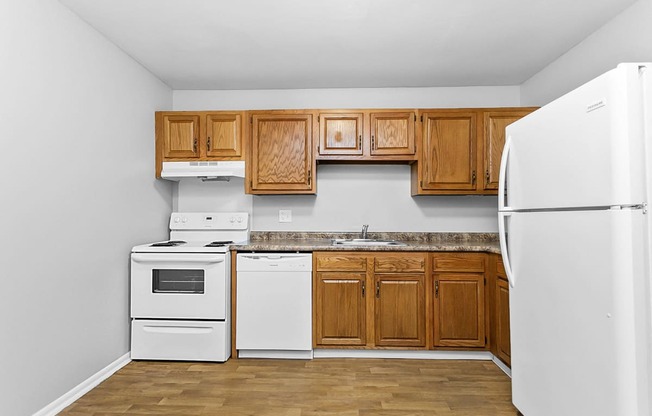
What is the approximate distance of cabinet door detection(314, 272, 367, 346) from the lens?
3041 millimetres

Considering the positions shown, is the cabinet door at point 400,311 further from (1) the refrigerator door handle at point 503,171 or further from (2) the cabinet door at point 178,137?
(2) the cabinet door at point 178,137

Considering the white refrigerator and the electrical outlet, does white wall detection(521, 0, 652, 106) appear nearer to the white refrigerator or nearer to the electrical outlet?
the white refrigerator

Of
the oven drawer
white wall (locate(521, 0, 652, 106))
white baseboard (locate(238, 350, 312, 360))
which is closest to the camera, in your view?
white wall (locate(521, 0, 652, 106))

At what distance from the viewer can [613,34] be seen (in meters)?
2.46

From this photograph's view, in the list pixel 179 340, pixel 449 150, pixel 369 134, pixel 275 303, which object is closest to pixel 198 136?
pixel 369 134

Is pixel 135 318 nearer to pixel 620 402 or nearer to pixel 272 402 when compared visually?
pixel 272 402

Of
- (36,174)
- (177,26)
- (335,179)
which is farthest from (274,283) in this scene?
(177,26)

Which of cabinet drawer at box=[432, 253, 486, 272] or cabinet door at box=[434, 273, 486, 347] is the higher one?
cabinet drawer at box=[432, 253, 486, 272]

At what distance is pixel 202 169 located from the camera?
3375 millimetres

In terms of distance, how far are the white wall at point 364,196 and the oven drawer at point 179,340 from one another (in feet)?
3.64

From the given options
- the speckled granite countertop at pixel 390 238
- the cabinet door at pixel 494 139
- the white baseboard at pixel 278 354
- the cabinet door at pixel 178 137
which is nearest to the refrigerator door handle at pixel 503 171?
the cabinet door at pixel 494 139

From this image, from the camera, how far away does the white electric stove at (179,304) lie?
296 cm

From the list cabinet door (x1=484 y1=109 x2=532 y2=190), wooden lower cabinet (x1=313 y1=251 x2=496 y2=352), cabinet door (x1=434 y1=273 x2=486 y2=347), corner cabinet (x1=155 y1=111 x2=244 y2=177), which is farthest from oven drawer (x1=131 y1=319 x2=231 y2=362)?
cabinet door (x1=484 y1=109 x2=532 y2=190)

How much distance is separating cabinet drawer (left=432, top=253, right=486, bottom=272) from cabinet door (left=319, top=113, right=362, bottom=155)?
44.3 inches
